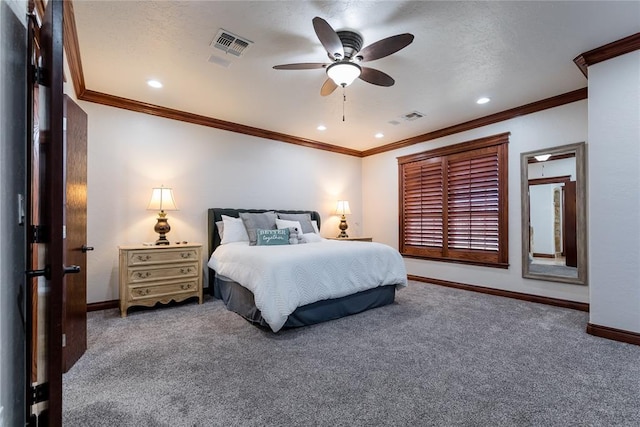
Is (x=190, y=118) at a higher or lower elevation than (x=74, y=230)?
higher

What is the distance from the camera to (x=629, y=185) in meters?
2.69

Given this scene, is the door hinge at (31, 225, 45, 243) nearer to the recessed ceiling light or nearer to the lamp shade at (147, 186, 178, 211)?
the lamp shade at (147, 186, 178, 211)

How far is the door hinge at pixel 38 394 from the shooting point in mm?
1137

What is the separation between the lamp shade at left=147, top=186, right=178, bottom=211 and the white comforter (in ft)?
2.89

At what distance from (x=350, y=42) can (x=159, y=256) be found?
122 inches

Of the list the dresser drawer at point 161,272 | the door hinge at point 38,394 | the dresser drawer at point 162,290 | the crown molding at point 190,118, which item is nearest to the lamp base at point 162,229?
the dresser drawer at point 161,272

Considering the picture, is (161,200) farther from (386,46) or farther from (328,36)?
(386,46)

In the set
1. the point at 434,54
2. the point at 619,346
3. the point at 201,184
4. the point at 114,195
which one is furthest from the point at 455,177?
the point at 114,195

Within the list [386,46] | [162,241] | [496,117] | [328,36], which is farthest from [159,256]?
[496,117]

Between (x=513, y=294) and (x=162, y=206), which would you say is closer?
(x=162, y=206)

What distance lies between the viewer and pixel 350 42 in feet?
8.55

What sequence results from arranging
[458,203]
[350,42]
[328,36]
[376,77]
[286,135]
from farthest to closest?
1. [286,135]
2. [458,203]
3. [376,77]
4. [350,42]
5. [328,36]

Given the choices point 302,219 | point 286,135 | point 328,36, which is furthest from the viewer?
point 286,135

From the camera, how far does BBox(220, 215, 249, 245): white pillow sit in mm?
4316
